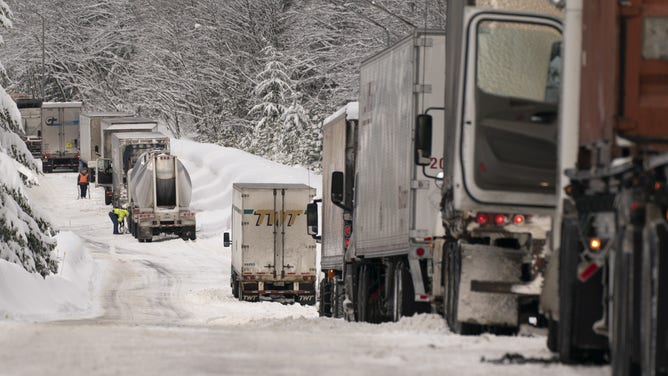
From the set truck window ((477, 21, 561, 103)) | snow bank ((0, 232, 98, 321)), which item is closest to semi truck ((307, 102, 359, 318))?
snow bank ((0, 232, 98, 321))

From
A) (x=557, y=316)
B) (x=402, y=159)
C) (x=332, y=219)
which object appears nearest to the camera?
(x=557, y=316)

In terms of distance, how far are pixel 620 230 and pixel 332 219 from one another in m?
17.0

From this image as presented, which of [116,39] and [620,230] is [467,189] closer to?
[620,230]

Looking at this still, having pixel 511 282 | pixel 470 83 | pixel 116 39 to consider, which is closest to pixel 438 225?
pixel 511 282

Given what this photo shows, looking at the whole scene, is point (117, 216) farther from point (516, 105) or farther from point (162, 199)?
point (516, 105)

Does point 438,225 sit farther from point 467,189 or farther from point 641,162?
point 641,162

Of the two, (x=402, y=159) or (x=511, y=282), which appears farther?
(x=402, y=159)

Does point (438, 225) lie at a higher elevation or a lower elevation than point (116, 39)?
lower

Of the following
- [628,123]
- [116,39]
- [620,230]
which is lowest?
[620,230]

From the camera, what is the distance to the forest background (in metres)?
66.6

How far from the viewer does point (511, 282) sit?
41.6 ft

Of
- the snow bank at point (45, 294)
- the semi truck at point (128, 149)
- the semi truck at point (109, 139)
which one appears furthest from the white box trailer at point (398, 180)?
the semi truck at point (109, 139)

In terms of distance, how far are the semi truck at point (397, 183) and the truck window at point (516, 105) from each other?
2.96 meters

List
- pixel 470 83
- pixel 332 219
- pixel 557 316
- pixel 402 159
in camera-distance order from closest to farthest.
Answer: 1. pixel 557 316
2. pixel 470 83
3. pixel 402 159
4. pixel 332 219
